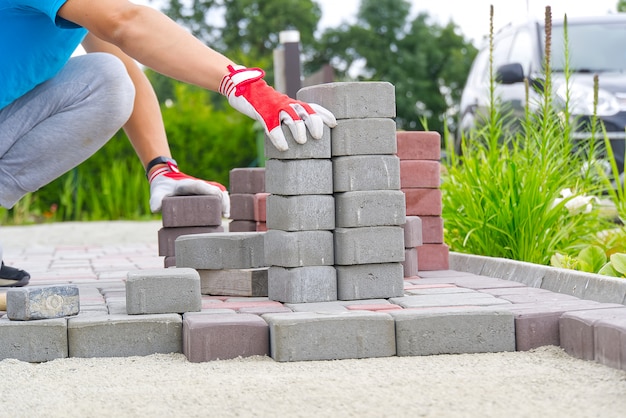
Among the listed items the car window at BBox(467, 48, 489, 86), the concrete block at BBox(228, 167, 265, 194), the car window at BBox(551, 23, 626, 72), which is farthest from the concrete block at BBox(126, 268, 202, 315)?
the car window at BBox(467, 48, 489, 86)

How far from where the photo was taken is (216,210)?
393 cm

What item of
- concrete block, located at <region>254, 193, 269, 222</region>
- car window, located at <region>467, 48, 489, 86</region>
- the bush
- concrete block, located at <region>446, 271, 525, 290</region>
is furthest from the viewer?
the bush

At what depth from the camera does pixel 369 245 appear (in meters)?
3.02

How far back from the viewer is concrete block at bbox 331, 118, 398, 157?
3.02 metres

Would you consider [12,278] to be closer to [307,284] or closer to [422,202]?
[307,284]

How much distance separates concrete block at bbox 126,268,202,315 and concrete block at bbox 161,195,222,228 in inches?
42.5

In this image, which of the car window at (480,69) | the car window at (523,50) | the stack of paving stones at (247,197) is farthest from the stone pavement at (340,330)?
→ the car window at (480,69)

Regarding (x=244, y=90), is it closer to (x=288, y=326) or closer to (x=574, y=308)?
(x=288, y=326)

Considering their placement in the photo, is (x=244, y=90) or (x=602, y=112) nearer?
(x=244, y=90)

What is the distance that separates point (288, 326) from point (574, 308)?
0.86 meters

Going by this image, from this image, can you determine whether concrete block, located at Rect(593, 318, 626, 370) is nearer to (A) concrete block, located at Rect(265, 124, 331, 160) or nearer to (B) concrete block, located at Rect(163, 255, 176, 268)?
(A) concrete block, located at Rect(265, 124, 331, 160)

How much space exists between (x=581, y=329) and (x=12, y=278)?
2287 millimetres

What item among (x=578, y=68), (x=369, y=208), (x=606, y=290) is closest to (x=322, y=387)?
(x=369, y=208)

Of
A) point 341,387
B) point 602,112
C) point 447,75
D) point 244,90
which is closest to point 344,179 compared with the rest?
point 244,90
